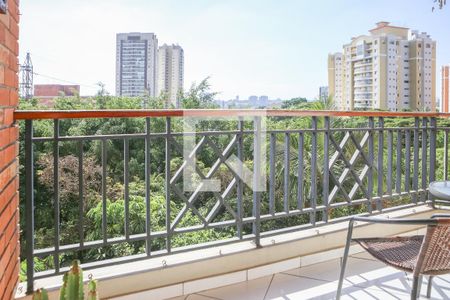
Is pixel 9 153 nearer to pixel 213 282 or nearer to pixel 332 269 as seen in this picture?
pixel 213 282

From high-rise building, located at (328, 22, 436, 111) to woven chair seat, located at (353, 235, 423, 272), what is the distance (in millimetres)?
26089

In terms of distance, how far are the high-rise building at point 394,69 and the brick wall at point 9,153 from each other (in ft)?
86.9

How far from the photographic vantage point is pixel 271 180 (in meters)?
2.75

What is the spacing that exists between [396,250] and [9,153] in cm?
148

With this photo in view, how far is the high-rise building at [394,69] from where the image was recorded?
27547 millimetres

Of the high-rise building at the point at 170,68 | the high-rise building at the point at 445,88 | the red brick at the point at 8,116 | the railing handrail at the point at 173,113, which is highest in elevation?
the high-rise building at the point at 170,68

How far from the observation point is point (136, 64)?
2358 cm

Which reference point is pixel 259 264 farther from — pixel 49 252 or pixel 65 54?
pixel 65 54

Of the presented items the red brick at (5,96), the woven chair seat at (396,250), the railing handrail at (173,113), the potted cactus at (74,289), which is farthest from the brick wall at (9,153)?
the woven chair seat at (396,250)

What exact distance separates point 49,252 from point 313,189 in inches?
65.5

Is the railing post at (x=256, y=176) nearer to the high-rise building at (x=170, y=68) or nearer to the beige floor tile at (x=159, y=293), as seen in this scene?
the beige floor tile at (x=159, y=293)

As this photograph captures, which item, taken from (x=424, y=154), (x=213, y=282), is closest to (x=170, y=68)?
(x=424, y=154)

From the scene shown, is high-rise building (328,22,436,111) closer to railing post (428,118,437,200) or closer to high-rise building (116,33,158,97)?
high-rise building (116,33,158,97)

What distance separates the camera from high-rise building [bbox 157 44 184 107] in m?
23.2
